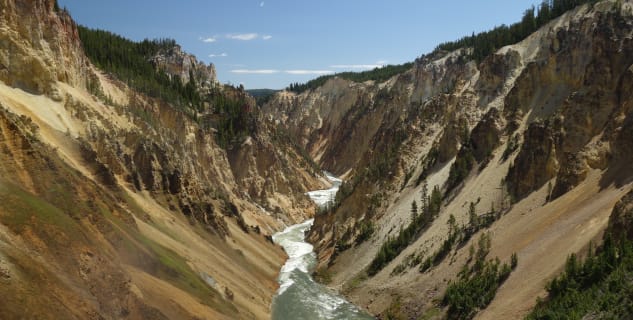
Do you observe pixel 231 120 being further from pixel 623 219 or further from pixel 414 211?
pixel 623 219

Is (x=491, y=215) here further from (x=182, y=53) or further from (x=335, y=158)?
(x=335, y=158)

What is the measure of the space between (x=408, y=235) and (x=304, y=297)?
36.8 feet

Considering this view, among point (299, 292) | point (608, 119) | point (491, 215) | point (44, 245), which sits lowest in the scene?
point (299, 292)

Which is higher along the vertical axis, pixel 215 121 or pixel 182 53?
pixel 182 53

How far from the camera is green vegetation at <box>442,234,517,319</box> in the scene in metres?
29.3

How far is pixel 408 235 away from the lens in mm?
46156

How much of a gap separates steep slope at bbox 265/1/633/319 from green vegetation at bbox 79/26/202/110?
104 feet

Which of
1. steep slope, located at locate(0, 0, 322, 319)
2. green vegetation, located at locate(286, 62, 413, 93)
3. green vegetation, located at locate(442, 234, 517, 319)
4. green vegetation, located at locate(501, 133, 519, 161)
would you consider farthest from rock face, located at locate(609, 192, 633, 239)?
green vegetation, located at locate(286, 62, 413, 93)

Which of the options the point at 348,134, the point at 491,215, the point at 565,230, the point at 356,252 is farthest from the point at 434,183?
the point at 348,134

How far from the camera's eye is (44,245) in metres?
19.8

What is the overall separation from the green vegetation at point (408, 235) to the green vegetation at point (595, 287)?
2083cm

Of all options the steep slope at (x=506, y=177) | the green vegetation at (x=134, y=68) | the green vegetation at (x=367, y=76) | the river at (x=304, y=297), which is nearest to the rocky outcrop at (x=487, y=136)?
the steep slope at (x=506, y=177)

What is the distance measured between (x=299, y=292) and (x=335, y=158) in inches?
3941

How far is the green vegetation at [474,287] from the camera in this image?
29328 mm
